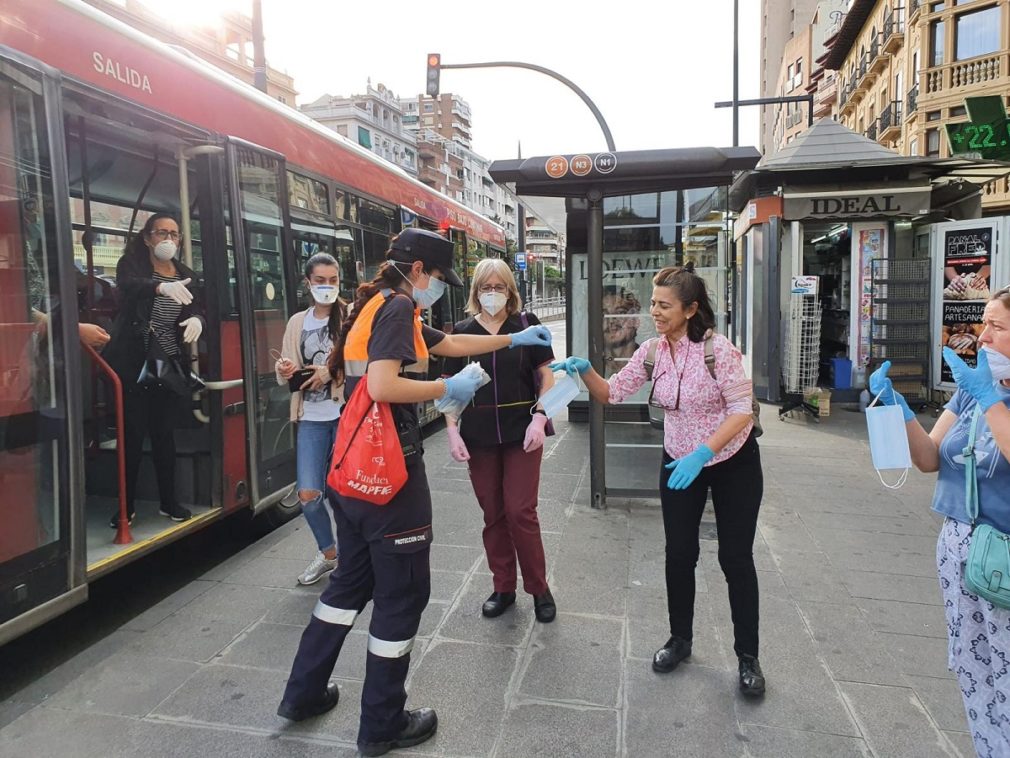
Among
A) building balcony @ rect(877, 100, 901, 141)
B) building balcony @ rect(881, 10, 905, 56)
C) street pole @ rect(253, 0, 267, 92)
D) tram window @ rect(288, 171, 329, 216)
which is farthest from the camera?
building balcony @ rect(877, 100, 901, 141)

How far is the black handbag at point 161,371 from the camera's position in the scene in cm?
417

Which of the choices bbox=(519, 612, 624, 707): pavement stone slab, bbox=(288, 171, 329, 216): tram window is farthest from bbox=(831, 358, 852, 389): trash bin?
bbox=(519, 612, 624, 707): pavement stone slab

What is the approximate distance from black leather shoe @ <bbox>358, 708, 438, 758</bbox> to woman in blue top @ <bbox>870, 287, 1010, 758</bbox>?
1.83 meters

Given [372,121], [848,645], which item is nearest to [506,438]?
[848,645]

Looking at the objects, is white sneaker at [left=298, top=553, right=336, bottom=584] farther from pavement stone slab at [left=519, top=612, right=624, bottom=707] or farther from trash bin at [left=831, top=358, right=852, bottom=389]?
trash bin at [left=831, top=358, right=852, bottom=389]

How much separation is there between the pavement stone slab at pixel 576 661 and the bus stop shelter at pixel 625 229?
2165mm

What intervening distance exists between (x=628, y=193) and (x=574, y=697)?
396 cm

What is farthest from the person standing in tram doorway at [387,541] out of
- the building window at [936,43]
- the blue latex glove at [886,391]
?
the building window at [936,43]

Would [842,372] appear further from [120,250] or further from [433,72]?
[120,250]

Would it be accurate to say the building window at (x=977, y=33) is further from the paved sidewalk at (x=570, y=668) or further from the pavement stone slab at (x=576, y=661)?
the pavement stone slab at (x=576, y=661)

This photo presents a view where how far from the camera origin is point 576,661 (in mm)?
3201

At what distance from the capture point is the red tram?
293 centimetres

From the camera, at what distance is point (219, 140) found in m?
4.36

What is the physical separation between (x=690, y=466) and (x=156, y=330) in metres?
3.35
